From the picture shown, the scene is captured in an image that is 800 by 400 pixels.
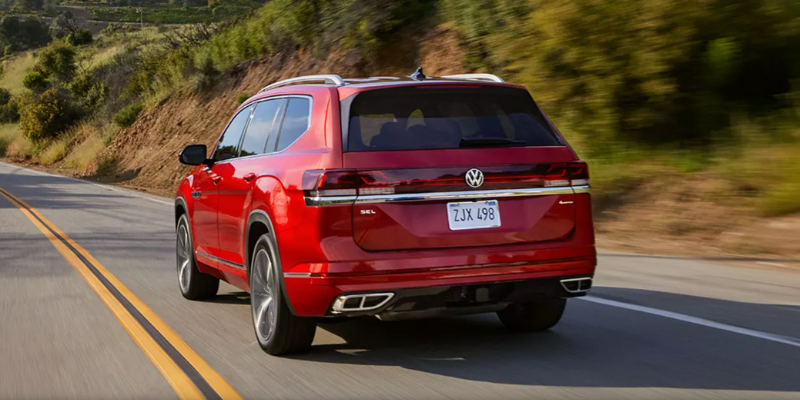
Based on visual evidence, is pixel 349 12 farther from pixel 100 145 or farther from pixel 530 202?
pixel 530 202

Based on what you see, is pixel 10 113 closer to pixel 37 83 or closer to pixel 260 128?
pixel 37 83

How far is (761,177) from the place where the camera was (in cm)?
1161

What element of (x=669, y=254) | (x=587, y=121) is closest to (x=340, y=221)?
(x=669, y=254)

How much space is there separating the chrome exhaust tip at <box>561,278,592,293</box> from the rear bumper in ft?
0.10

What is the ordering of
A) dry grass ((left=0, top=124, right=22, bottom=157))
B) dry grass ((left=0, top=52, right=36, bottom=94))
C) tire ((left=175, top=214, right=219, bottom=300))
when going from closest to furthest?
1. tire ((left=175, top=214, right=219, bottom=300))
2. dry grass ((left=0, top=124, right=22, bottom=157))
3. dry grass ((left=0, top=52, right=36, bottom=94))

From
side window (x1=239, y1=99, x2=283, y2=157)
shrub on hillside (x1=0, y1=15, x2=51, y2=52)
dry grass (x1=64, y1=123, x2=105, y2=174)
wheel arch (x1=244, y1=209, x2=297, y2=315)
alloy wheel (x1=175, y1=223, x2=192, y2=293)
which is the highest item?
shrub on hillside (x1=0, y1=15, x2=51, y2=52)

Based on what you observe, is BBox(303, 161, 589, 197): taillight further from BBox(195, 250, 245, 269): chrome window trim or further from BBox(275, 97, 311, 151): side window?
BBox(195, 250, 245, 269): chrome window trim

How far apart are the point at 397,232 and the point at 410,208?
152mm

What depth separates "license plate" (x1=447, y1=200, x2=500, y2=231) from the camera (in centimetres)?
519

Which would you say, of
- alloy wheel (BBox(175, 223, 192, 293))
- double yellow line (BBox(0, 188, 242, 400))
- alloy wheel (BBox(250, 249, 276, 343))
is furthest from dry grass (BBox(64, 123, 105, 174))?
alloy wheel (BBox(250, 249, 276, 343))

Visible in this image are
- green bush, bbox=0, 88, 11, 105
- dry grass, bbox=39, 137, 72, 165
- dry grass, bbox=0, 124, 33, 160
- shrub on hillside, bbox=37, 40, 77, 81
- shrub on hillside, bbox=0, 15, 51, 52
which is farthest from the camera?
shrub on hillside, bbox=0, 15, 51, 52

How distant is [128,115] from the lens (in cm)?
3919

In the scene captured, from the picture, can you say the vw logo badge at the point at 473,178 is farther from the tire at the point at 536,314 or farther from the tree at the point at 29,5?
the tree at the point at 29,5

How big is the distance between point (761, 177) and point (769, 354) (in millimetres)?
6635
